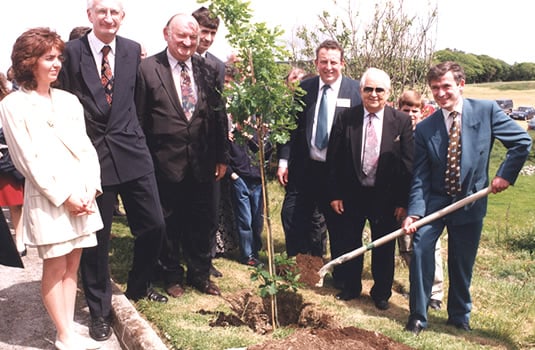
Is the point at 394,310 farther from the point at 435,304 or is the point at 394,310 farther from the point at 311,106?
the point at 311,106

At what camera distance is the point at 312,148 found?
228 inches

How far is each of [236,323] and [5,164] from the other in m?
3.33

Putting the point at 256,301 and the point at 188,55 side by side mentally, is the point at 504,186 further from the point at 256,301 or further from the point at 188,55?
the point at 188,55

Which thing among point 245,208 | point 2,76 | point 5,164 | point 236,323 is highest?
point 2,76

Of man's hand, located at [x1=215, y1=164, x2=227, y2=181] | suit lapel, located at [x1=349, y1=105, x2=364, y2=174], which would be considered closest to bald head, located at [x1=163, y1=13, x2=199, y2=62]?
man's hand, located at [x1=215, y1=164, x2=227, y2=181]

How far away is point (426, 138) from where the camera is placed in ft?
15.6

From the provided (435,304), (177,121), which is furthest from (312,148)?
(435,304)

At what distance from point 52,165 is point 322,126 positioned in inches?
108

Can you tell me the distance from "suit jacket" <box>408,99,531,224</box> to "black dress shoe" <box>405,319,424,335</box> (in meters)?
0.87

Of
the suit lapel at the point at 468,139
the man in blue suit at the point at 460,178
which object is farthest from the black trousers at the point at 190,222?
the suit lapel at the point at 468,139

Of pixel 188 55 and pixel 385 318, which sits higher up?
pixel 188 55

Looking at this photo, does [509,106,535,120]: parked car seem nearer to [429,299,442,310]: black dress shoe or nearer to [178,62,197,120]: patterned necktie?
[429,299,442,310]: black dress shoe

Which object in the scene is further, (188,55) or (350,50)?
(350,50)

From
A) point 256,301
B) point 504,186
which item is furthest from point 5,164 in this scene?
point 504,186
